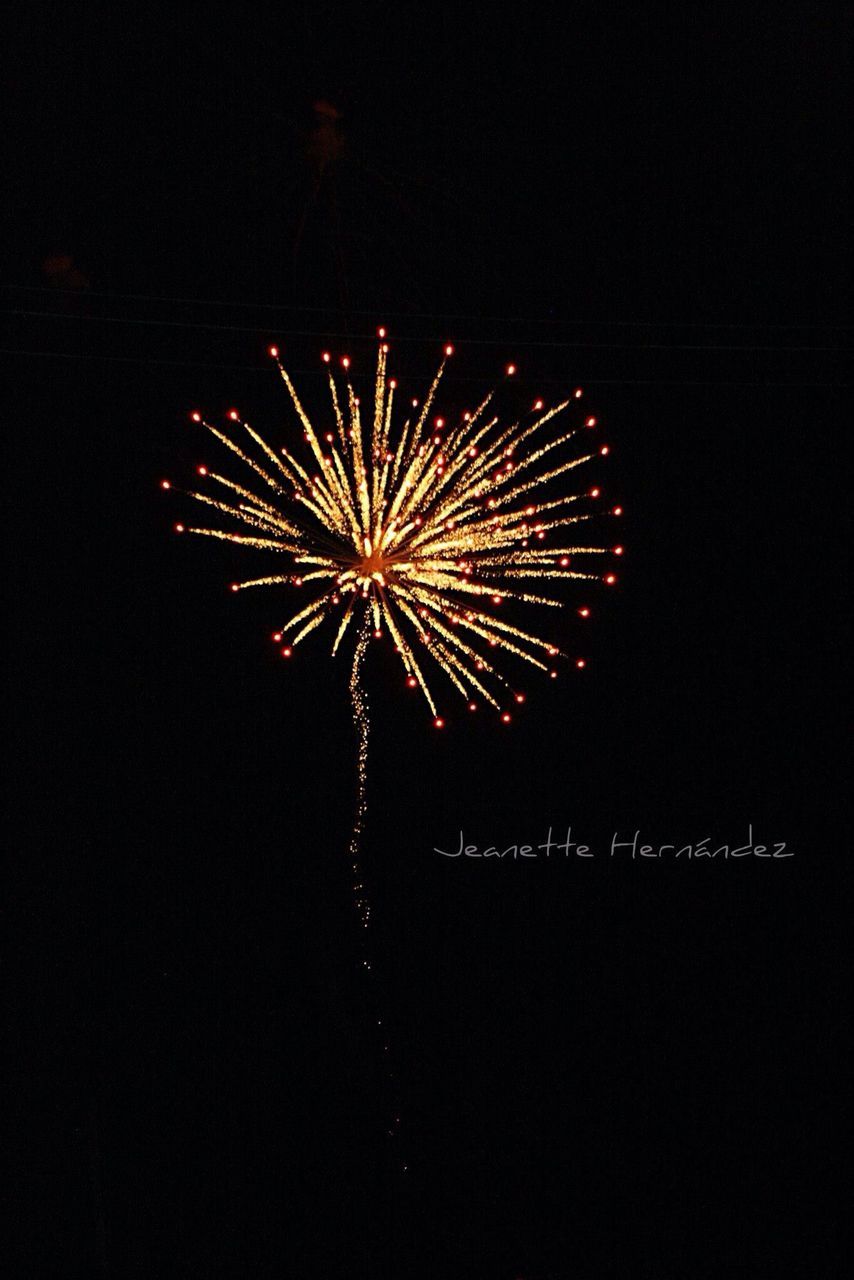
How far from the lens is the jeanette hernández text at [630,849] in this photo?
6359 mm

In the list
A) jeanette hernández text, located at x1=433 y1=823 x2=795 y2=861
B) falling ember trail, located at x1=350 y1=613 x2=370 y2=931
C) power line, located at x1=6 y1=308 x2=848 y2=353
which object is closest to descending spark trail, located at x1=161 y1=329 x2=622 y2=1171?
power line, located at x1=6 y1=308 x2=848 y2=353

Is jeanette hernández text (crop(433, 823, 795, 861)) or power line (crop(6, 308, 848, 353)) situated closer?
power line (crop(6, 308, 848, 353))

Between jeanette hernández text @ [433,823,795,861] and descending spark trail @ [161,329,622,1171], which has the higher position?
descending spark trail @ [161,329,622,1171]

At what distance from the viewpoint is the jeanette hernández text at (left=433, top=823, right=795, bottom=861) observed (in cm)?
636

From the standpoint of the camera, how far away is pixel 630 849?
6.40 metres

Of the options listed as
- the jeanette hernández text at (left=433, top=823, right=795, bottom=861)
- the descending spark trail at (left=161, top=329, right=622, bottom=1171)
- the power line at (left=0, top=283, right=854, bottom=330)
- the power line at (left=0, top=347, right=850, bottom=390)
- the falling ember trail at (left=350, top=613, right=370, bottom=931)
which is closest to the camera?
the descending spark trail at (left=161, top=329, right=622, bottom=1171)

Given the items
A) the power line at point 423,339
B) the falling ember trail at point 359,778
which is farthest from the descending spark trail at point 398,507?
the falling ember trail at point 359,778

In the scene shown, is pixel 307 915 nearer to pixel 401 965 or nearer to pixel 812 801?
pixel 401 965

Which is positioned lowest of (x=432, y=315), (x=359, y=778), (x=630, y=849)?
(x=630, y=849)

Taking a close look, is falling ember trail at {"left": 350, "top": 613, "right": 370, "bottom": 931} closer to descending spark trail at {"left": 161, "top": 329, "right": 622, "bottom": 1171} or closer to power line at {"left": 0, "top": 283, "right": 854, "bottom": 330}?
descending spark trail at {"left": 161, "top": 329, "right": 622, "bottom": 1171}

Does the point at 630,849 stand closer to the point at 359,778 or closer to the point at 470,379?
the point at 359,778

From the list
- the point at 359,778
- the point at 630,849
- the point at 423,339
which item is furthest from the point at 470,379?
the point at 630,849

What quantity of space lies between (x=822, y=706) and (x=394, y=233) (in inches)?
137

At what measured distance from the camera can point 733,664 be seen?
636cm
